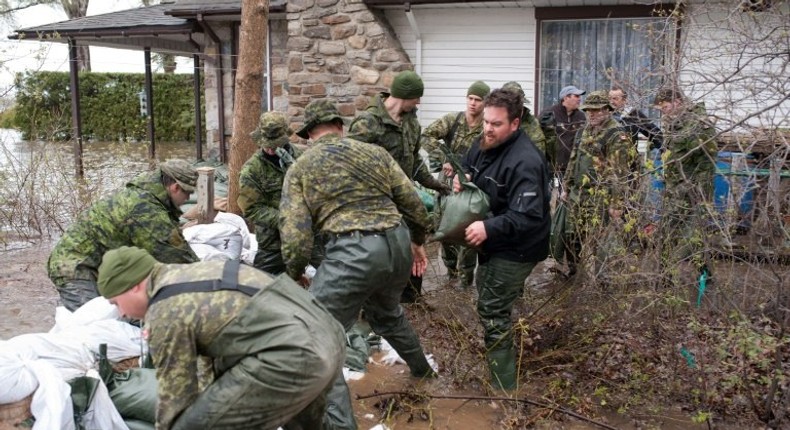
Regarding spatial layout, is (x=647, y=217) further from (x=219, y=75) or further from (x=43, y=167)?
(x=219, y=75)

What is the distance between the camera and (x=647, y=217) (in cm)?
474

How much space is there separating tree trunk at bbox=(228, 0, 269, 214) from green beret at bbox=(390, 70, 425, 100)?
2375mm

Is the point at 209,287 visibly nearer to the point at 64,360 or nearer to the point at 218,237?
the point at 64,360

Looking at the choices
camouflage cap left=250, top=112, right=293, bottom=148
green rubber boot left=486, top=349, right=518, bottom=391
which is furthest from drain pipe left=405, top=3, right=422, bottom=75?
green rubber boot left=486, top=349, right=518, bottom=391

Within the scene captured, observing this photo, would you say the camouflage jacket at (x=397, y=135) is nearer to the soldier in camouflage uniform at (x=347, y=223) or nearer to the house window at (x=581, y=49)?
the soldier in camouflage uniform at (x=347, y=223)

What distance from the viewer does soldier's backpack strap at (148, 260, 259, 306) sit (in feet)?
8.91

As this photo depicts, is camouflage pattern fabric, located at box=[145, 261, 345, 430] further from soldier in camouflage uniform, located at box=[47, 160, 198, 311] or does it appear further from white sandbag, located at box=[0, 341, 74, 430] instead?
soldier in camouflage uniform, located at box=[47, 160, 198, 311]

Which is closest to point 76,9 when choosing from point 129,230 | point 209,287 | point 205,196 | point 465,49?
point 465,49

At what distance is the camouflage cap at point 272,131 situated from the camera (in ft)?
18.1

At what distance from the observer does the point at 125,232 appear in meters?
4.58

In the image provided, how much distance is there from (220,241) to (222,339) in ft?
11.7

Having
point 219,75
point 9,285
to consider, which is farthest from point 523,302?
point 219,75

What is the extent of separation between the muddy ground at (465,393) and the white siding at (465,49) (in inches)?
187

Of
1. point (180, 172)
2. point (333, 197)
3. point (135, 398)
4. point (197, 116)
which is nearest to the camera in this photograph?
point (135, 398)
